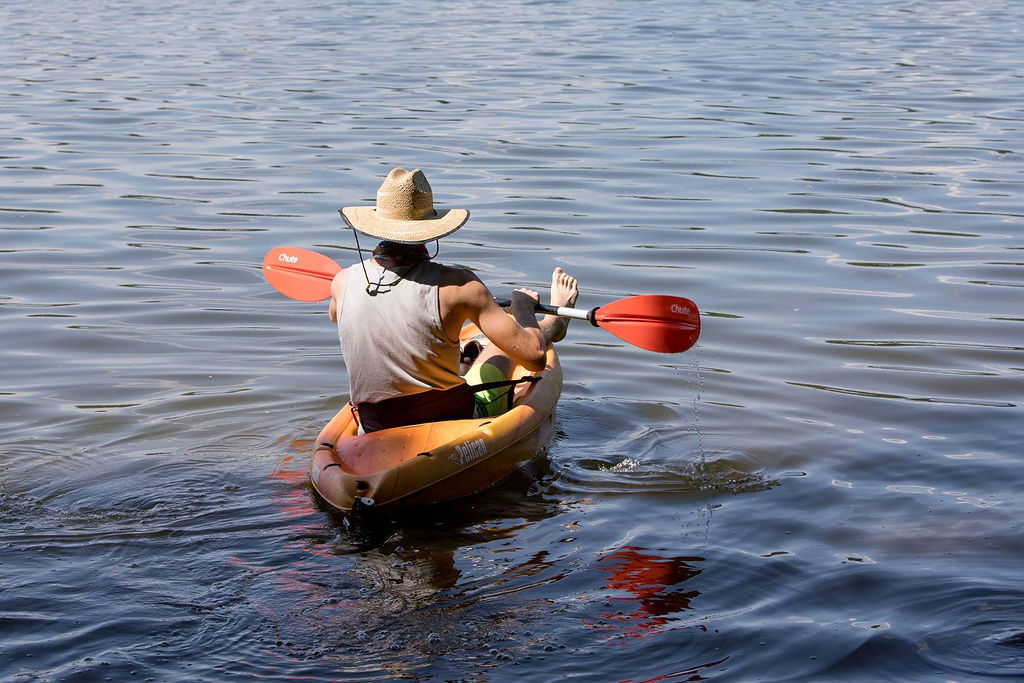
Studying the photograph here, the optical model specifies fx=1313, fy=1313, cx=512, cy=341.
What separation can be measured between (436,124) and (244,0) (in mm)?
13349

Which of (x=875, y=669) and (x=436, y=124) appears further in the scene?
(x=436, y=124)

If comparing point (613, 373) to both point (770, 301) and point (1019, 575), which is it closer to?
point (770, 301)

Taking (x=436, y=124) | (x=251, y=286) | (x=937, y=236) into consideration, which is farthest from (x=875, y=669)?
(x=436, y=124)

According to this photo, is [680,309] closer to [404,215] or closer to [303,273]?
[404,215]

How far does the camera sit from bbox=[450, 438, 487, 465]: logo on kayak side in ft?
17.6

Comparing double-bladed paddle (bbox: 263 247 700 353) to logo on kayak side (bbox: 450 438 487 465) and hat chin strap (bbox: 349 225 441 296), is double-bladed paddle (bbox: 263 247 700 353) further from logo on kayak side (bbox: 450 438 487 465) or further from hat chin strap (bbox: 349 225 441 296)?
hat chin strap (bbox: 349 225 441 296)

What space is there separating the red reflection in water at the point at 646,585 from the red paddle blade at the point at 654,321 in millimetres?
1470

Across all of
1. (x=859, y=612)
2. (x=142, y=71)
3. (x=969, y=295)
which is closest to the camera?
(x=859, y=612)

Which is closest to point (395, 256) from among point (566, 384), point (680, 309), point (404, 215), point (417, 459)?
point (404, 215)

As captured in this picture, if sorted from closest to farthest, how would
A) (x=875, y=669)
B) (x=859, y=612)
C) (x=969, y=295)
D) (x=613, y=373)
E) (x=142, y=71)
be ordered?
(x=875, y=669) → (x=859, y=612) → (x=613, y=373) → (x=969, y=295) → (x=142, y=71)

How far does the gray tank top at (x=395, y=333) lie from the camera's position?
16.8ft

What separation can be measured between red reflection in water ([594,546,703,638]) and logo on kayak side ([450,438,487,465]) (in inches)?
31.4

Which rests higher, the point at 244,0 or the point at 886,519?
the point at 244,0

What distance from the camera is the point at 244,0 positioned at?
2589cm
